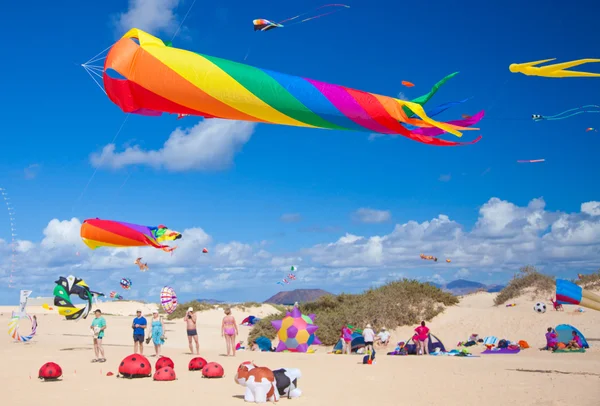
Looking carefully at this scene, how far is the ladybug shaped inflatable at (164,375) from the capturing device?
10.1 meters

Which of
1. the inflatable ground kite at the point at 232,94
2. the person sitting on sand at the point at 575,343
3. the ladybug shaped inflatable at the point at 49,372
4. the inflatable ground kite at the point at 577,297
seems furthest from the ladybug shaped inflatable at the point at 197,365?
the person sitting on sand at the point at 575,343

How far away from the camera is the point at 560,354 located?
1603 cm

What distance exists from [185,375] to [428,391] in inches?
183

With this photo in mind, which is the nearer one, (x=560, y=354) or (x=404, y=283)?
(x=560, y=354)

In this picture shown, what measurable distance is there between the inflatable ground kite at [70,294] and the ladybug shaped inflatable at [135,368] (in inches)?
315

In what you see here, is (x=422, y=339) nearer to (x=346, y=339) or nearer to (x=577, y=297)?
(x=346, y=339)

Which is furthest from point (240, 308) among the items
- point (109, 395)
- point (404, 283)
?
point (109, 395)

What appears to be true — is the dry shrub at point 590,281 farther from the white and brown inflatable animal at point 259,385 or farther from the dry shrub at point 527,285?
the white and brown inflatable animal at point 259,385

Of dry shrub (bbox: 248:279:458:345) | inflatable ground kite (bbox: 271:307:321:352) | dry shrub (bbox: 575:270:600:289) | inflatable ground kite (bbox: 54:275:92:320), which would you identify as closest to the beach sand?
inflatable ground kite (bbox: 54:275:92:320)

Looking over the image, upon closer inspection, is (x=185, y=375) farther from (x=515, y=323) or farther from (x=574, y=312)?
(x=574, y=312)

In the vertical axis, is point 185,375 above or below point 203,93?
below

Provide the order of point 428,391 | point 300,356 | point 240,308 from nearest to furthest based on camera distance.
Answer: point 428,391
point 300,356
point 240,308

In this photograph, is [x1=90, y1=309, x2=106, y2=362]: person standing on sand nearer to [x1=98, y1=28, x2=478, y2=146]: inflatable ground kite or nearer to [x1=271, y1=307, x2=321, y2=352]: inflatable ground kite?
[x1=271, y1=307, x2=321, y2=352]: inflatable ground kite

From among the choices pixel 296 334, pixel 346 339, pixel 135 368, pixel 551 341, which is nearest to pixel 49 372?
pixel 135 368
